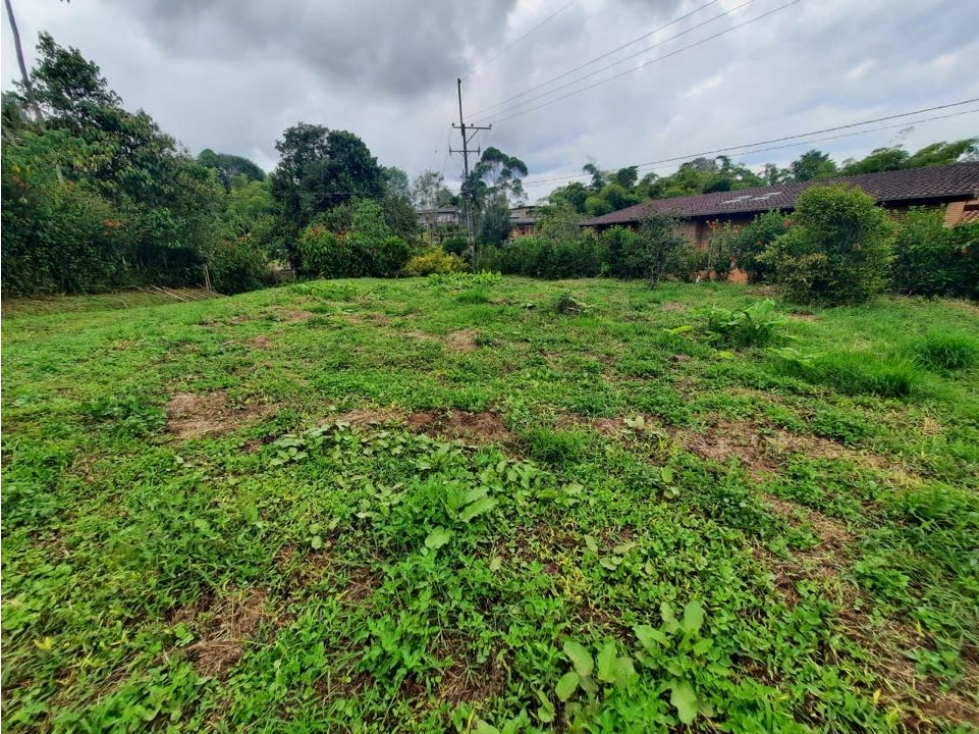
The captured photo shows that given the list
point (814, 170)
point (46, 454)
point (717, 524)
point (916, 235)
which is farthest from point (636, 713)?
point (814, 170)

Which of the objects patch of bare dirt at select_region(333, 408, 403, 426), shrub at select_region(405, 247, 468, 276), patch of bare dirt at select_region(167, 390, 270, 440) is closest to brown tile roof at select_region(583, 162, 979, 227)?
shrub at select_region(405, 247, 468, 276)

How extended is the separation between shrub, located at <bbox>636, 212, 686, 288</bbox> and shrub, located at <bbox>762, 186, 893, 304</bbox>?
264 cm

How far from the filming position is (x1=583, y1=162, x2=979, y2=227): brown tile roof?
12.7 metres

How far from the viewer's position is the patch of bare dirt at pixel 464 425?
2629 millimetres

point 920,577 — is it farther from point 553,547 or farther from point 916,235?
point 916,235

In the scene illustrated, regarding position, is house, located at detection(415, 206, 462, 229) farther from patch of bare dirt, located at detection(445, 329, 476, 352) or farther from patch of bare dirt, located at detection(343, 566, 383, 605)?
patch of bare dirt, located at detection(343, 566, 383, 605)

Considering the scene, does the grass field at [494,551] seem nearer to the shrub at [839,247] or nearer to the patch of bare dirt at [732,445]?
the patch of bare dirt at [732,445]

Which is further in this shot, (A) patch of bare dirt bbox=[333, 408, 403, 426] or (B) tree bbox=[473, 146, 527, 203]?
(B) tree bbox=[473, 146, 527, 203]

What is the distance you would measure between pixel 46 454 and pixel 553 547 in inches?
114

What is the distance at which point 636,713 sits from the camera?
3.57 ft

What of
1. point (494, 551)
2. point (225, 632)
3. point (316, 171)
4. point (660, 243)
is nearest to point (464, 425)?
point (494, 551)

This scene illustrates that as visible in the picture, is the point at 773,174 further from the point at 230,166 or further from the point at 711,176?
the point at 230,166

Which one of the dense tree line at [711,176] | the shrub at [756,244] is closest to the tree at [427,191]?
the dense tree line at [711,176]

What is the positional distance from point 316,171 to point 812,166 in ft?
110
